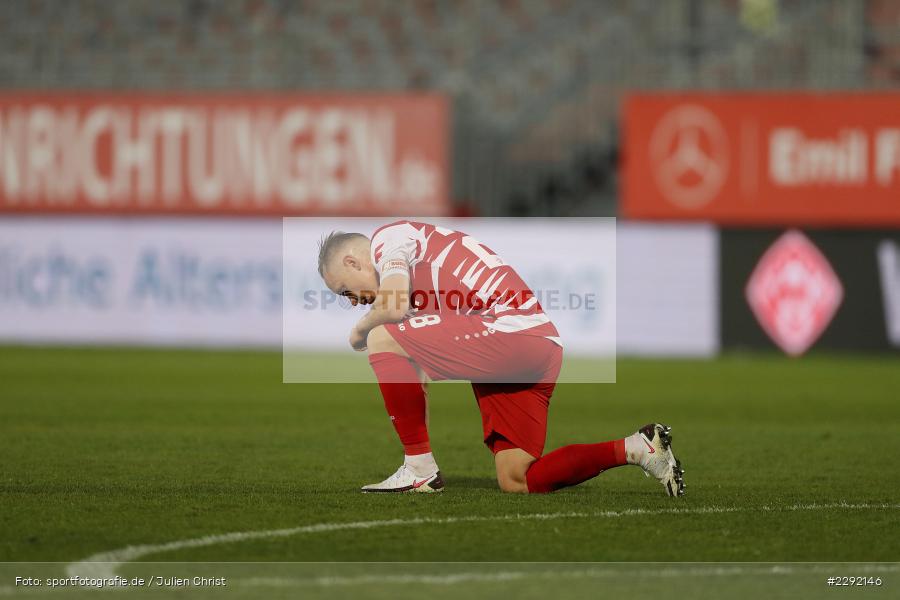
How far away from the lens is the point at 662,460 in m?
6.74

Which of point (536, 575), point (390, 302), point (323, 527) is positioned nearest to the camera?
point (536, 575)

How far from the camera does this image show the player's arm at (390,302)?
659 centimetres

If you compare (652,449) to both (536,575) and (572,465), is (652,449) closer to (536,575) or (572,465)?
(572,465)

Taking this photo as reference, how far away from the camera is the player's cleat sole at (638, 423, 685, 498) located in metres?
6.67

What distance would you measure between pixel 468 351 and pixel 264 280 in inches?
473

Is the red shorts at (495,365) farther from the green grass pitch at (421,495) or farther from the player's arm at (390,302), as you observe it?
the green grass pitch at (421,495)

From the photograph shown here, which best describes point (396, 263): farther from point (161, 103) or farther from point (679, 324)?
point (161, 103)

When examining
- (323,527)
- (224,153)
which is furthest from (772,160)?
(323,527)

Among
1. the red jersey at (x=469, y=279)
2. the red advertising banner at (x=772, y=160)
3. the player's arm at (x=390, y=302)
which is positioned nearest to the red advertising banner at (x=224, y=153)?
the red advertising banner at (x=772, y=160)

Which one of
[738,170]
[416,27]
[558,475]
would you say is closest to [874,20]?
[738,170]

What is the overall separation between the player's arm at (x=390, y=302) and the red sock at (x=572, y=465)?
0.93 meters

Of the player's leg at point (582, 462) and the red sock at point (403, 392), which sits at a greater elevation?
the red sock at point (403, 392)

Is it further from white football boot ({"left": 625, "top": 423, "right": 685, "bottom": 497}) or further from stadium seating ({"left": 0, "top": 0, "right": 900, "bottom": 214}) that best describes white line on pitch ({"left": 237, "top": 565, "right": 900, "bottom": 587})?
stadium seating ({"left": 0, "top": 0, "right": 900, "bottom": 214})

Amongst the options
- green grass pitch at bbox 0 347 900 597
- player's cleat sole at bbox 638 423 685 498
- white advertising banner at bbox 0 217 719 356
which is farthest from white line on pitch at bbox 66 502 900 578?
white advertising banner at bbox 0 217 719 356
